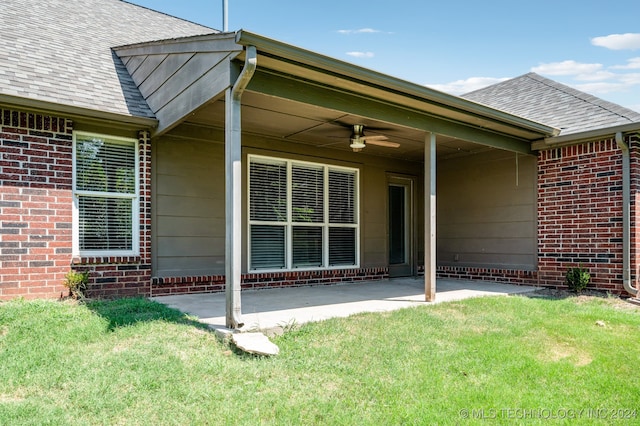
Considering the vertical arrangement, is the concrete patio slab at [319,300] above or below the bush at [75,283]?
below

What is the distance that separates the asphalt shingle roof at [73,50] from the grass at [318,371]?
2.52 metres

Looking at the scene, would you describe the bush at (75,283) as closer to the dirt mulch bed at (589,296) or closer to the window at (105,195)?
the window at (105,195)

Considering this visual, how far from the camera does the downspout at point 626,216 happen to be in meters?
6.30

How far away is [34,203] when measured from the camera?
5.07 m

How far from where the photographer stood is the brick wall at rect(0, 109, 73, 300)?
4.91 meters

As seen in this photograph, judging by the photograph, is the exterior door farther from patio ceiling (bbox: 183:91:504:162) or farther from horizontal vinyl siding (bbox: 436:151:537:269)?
patio ceiling (bbox: 183:91:504:162)

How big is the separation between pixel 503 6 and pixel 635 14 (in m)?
2.61

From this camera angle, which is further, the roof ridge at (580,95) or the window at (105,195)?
the roof ridge at (580,95)

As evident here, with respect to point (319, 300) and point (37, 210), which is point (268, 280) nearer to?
point (319, 300)

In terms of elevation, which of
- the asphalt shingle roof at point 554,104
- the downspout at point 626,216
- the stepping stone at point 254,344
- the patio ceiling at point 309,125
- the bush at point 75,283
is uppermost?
the asphalt shingle roof at point 554,104

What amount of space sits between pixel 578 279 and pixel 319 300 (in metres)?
4.11

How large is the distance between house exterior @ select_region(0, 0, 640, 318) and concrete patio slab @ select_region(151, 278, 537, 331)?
0.35m

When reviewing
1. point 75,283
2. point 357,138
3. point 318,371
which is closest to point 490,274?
point 357,138

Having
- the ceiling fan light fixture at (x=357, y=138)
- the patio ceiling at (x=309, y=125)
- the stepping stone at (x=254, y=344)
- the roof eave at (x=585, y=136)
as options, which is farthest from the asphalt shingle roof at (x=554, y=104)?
the stepping stone at (x=254, y=344)
